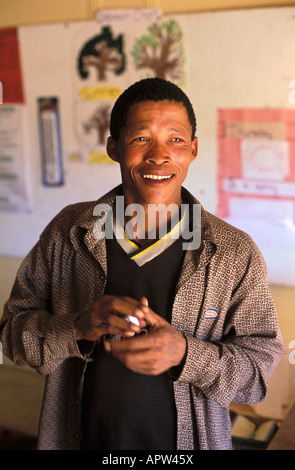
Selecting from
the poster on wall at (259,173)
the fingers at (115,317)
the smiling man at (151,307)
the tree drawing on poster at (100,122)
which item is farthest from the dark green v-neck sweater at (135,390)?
the tree drawing on poster at (100,122)

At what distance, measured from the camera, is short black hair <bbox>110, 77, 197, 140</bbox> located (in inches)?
30.6

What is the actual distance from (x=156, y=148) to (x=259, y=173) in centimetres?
125

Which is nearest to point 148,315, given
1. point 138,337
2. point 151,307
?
point 138,337

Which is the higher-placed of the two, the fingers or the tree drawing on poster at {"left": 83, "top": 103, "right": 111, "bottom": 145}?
the tree drawing on poster at {"left": 83, "top": 103, "right": 111, "bottom": 145}

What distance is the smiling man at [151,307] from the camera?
76cm

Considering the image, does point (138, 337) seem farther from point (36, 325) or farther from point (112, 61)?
point (112, 61)

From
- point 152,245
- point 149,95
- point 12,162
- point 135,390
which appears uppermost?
point 149,95

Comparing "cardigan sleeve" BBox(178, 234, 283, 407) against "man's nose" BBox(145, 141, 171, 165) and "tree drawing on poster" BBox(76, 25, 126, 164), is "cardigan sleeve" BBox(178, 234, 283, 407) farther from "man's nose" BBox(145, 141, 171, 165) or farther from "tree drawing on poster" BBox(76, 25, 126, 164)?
"tree drawing on poster" BBox(76, 25, 126, 164)

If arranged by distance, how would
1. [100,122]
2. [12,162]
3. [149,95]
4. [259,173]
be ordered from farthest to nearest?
Answer: 1. [12,162]
2. [100,122]
3. [259,173]
4. [149,95]

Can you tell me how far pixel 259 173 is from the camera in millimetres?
1921

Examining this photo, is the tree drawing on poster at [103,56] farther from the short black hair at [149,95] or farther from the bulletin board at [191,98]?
the short black hair at [149,95]

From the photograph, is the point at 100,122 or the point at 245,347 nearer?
the point at 245,347

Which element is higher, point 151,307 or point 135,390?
point 151,307

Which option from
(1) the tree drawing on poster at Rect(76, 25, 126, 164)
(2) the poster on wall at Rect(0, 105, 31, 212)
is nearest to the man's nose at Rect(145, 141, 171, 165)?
(1) the tree drawing on poster at Rect(76, 25, 126, 164)
